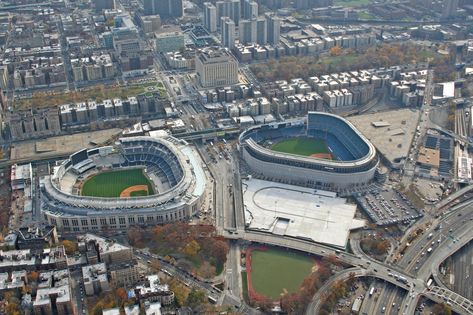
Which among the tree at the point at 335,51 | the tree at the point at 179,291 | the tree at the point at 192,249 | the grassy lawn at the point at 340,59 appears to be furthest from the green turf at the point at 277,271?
the tree at the point at 335,51

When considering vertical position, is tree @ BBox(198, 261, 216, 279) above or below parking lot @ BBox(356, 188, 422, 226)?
below

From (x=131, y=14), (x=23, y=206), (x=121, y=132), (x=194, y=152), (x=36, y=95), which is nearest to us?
(x=23, y=206)

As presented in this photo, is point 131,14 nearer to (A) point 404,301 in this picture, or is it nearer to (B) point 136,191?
(B) point 136,191

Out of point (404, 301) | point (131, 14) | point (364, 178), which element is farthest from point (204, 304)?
point (131, 14)

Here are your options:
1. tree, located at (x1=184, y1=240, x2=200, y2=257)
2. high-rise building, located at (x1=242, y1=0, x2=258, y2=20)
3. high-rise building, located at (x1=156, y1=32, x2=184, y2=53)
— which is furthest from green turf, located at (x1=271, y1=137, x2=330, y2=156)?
high-rise building, located at (x1=242, y1=0, x2=258, y2=20)

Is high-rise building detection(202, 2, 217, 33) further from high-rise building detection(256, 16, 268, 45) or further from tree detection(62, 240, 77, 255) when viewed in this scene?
tree detection(62, 240, 77, 255)

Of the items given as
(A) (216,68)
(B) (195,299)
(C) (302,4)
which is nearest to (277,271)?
(B) (195,299)

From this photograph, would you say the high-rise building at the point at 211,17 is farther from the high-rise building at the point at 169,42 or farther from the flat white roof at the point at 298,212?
the flat white roof at the point at 298,212
